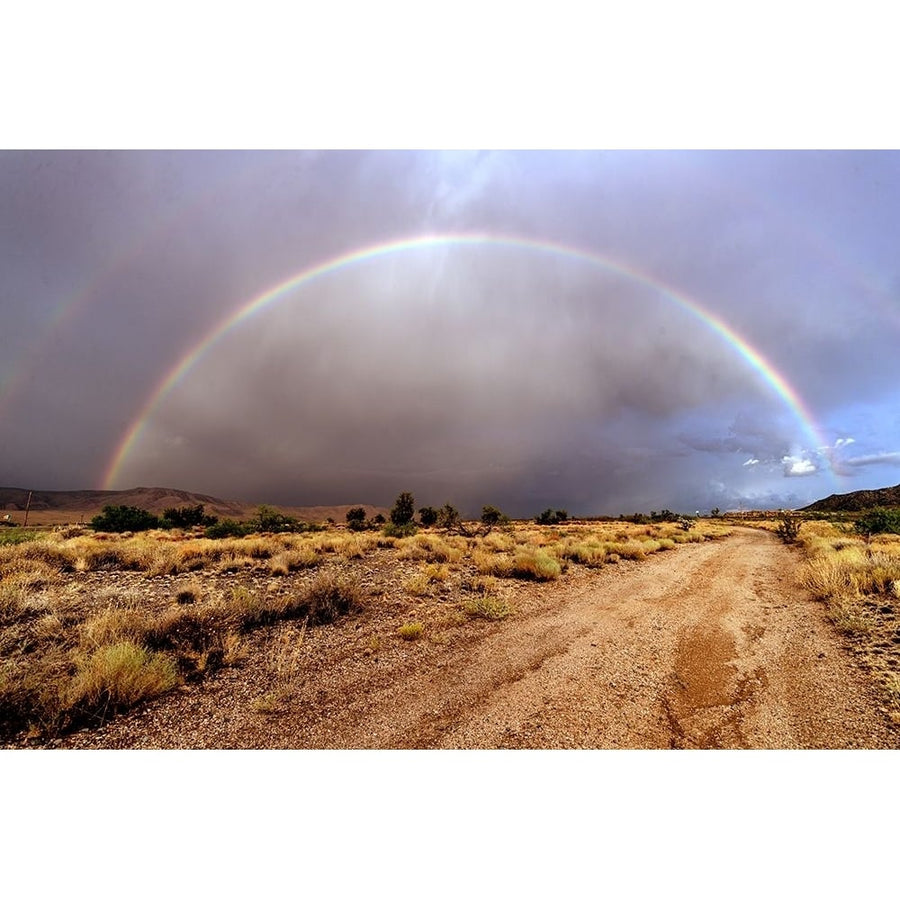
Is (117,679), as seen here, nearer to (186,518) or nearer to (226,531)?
(226,531)

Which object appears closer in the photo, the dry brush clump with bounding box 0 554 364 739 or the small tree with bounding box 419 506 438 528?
the dry brush clump with bounding box 0 554 364 739

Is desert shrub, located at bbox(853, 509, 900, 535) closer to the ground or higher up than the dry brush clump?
higher up

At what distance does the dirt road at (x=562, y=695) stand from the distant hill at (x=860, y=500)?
52010 mm

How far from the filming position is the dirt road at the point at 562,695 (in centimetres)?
444

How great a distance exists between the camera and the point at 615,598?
Answer: 10.0 meters

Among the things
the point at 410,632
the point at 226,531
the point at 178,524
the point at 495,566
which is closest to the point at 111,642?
the point at 410,632

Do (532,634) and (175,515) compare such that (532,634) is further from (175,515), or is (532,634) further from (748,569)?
(175,515)

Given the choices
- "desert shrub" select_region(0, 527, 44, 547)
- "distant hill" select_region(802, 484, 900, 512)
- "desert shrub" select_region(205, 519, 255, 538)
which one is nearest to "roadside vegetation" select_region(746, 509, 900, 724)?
"desert shrub" select_region(0, 527, 44, 547)

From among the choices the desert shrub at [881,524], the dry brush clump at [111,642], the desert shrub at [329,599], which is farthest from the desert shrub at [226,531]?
the desert shrub at [881,524]

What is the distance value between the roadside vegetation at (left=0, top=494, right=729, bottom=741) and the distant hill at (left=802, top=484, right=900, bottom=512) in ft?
169

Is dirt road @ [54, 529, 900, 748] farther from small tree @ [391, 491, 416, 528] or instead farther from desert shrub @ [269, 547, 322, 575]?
small tree @ [391, 491, 416, 528]

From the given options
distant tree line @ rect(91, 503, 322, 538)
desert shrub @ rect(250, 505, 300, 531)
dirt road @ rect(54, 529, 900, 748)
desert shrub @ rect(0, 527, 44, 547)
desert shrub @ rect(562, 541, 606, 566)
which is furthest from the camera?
desert shrub @ rect(250, 505, 300, 531)

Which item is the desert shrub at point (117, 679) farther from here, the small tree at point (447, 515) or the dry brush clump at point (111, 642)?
the small tree at point (447, 515)

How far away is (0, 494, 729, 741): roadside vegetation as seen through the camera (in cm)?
525
